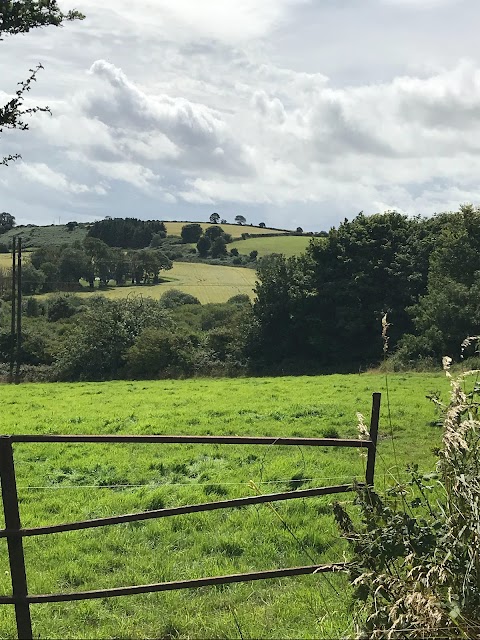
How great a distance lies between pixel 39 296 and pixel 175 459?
54.2 m

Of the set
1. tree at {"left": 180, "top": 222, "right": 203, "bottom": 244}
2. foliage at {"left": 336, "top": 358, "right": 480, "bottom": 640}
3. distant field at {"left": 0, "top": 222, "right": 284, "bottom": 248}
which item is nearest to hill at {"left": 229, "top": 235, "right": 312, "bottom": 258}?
distant field at {"left": 0, "top": 222, "right": 284, "bottom": 248}

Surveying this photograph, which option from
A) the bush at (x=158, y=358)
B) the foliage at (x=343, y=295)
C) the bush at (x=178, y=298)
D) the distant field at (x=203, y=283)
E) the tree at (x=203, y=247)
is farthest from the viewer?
the tree at (x=203, y=247)

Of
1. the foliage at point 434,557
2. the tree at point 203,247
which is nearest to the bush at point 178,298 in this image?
the tree at point 203,247

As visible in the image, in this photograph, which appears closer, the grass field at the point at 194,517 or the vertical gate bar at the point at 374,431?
the vertical gate bar at the point at 374,431

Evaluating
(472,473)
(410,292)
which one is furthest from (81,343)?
(472,473)

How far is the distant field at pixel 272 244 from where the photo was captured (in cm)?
9325

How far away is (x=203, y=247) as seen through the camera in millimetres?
99250

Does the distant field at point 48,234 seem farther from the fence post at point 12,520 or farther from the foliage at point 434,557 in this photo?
the foliage at point 434,557

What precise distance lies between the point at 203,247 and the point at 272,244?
1125 centimetres

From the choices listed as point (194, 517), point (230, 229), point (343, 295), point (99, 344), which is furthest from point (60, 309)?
point (230, 229)

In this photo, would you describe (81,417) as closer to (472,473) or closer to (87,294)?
(472,473)

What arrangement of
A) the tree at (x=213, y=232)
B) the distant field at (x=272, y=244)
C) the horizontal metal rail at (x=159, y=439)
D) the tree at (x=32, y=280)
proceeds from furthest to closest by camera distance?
the tree at (x=213, y=232) → the distant field at (x=272, y=244) → the tree at (x=32, y=280) → the horizontal metal rail at (x=159, y=439)

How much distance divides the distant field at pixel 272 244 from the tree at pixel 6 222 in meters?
38.5

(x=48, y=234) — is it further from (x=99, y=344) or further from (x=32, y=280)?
(x=99, y=344)
